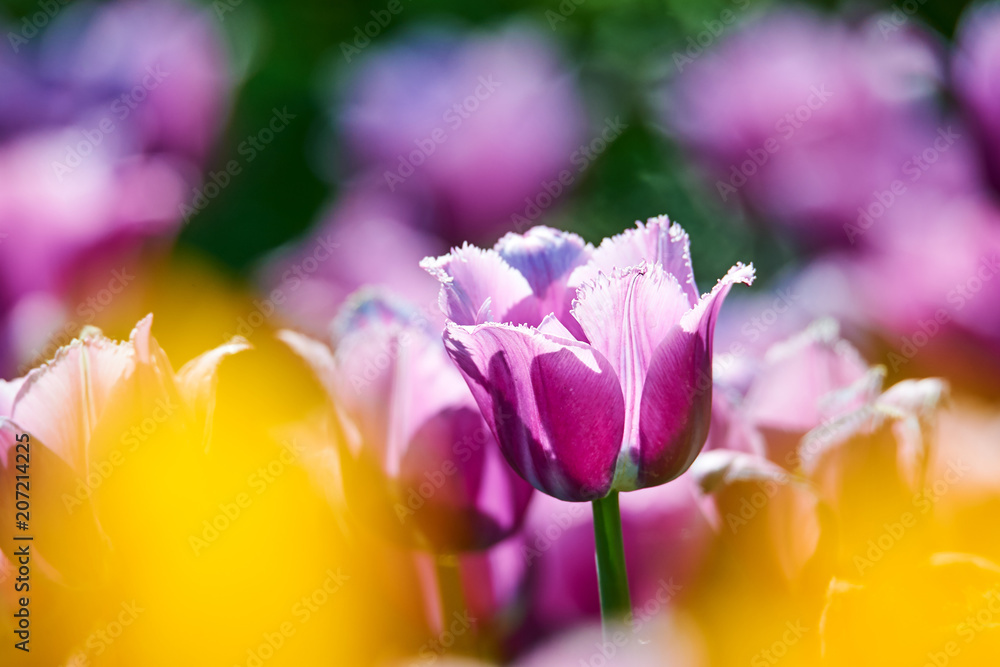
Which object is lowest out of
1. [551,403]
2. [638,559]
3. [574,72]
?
[574,72]

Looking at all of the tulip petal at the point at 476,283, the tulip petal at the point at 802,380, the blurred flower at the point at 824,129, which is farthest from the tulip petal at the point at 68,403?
the blurred flower at the point at 824,129

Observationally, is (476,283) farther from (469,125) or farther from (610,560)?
(469,125)

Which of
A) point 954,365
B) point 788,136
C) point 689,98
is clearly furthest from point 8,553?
point 689,98

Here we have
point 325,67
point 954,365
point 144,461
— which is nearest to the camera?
point 144,461

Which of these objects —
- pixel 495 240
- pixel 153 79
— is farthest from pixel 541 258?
pixel 153 79

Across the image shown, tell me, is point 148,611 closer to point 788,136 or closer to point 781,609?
point 781,609
